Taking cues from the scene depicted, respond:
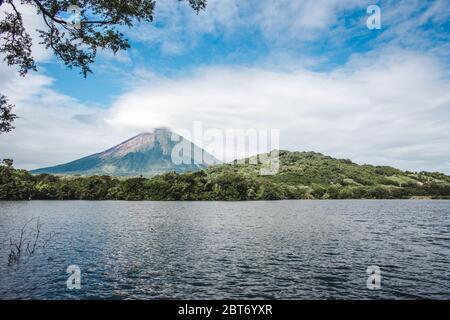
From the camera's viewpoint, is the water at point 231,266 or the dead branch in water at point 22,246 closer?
the water at point 231,266

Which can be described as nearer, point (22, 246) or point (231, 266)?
point (231, 266)

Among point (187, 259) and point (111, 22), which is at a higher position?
point (111, 22)

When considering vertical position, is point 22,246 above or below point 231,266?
above

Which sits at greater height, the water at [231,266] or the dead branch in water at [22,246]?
the dead branch in water at [22,246]

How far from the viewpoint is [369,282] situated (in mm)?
28641

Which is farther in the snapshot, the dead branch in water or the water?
the dead branch in water

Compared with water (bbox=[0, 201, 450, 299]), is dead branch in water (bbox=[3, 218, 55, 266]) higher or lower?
higher

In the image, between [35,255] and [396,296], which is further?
[35,255]
